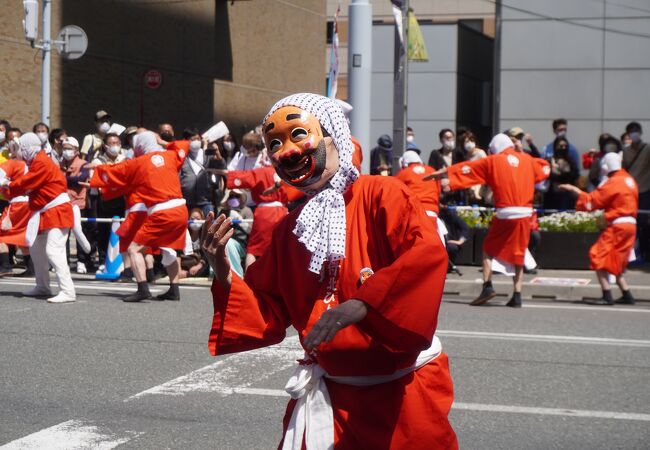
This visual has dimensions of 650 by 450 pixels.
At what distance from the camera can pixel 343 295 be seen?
3508mm

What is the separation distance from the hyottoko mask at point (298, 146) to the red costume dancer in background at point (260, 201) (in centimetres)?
898

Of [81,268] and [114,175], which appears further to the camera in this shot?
[81,268]

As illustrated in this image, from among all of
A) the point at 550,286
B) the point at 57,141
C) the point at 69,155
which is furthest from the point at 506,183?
the point at 57,141

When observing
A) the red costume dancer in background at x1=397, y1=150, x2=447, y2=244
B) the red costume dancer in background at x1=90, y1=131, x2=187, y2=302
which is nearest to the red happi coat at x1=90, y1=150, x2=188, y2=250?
the red costume dancer in background at x1=90, y1=131, x2=187, y2=302

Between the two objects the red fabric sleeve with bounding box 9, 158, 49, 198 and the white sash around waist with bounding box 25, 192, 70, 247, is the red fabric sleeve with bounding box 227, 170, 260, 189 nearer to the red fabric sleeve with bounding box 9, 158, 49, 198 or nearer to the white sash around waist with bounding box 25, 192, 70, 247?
the white sash around waist with bounding box 25, 192, 70, 247

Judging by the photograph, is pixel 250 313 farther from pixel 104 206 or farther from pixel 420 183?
pixel 104 206

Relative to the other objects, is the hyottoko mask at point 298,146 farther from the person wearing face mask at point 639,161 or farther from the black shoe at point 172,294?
the person wearing face mask at point 639,161

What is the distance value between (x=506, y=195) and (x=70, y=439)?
6.95 metres

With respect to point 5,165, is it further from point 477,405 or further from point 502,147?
point 477,405

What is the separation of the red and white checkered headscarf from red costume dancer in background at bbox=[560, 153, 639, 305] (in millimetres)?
8885

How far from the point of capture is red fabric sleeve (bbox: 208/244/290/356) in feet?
12.0

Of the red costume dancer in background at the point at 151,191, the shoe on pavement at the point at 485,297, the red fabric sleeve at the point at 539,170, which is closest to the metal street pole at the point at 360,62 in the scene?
the red fabric sleeve at the point at 539,170

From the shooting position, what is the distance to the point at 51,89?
2061 centimetres

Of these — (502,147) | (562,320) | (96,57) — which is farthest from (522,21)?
(562,320)
